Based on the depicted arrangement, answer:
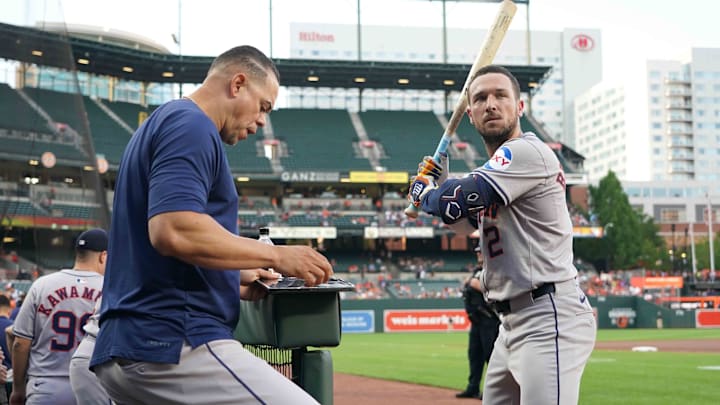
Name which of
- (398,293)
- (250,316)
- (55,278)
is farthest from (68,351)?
(398,293)

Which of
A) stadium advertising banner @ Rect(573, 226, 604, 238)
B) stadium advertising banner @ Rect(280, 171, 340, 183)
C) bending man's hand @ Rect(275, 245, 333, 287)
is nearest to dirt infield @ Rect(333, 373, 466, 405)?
bending man's hand @ Rect(275, 245, 333, 287)

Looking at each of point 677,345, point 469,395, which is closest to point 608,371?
point 469,395

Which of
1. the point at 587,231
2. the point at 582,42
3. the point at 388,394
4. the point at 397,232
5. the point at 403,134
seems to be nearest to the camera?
the point at 388,394

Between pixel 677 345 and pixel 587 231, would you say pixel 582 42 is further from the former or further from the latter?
pixel 677 345

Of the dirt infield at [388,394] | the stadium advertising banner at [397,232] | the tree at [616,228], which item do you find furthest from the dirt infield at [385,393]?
the tree at [616,228]

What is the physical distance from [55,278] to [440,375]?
30.6 ft

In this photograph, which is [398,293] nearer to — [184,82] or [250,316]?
[184,82]

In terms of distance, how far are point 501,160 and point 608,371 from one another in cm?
1063

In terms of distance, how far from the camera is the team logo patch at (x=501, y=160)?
3775 millimetres

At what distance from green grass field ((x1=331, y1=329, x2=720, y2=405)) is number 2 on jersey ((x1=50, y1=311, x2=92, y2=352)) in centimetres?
615

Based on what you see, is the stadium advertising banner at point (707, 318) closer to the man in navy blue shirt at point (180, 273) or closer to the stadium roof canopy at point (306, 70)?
the stadium roof canopy at point (306, 70)

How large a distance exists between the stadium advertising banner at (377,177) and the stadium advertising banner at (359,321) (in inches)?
715

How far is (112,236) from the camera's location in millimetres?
2510

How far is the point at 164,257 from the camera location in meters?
2.36
